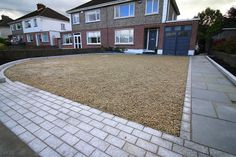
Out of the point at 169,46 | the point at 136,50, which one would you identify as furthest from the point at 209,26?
the point at 136,50

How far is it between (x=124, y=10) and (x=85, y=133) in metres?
15.6

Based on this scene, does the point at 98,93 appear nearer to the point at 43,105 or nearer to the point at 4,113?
the point at 43,105

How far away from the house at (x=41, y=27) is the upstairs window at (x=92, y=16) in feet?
29.4

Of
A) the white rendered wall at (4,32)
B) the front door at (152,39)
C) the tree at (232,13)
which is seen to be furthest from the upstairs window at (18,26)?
the tree at (232,13)

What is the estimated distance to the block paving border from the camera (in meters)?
1.56

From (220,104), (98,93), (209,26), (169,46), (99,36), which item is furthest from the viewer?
(209,26)

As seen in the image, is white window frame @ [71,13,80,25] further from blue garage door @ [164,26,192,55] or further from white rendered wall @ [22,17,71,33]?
blue garage door @ [164,26,192,55]

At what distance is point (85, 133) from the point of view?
1886mm

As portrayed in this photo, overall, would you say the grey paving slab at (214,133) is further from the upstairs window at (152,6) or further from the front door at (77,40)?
the front door at (77,40)

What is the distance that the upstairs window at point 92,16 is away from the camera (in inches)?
658

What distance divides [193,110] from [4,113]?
3699 mm

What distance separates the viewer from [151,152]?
5.04 ft

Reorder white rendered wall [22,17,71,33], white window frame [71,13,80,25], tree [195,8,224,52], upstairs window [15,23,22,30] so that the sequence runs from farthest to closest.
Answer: upstairs window [15,23,22,30] < white rendered wall [22,17,71,33] < tree [195,8,224,52] < white window frame [71,13,80,25]

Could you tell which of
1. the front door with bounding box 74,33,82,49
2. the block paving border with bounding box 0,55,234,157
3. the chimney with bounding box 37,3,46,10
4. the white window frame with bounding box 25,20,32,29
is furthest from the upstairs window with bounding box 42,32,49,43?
the block paving border with bounding box 0,55,234,157
